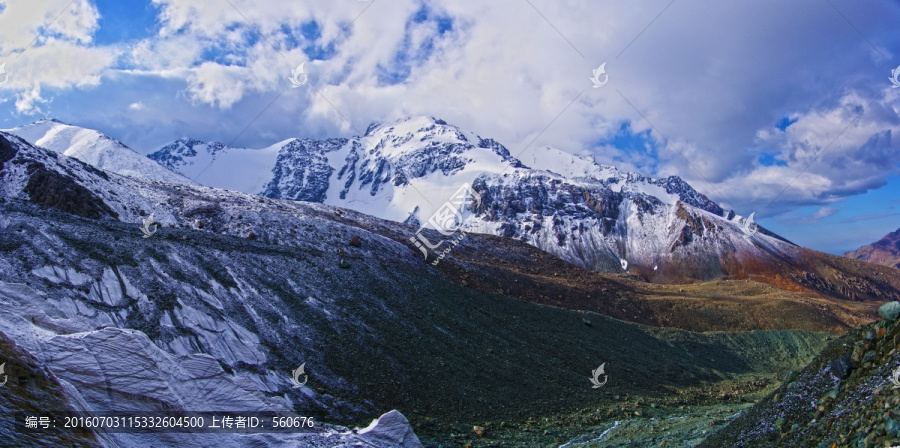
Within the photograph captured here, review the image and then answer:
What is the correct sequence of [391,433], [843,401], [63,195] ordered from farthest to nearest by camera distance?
[63,195]
[391,433]
[843,401]

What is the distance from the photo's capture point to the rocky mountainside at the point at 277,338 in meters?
14.9

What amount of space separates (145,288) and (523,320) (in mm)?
29557

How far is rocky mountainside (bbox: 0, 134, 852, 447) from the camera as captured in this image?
14.9 m

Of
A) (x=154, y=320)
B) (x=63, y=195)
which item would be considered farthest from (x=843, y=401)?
(x=63, y=195)

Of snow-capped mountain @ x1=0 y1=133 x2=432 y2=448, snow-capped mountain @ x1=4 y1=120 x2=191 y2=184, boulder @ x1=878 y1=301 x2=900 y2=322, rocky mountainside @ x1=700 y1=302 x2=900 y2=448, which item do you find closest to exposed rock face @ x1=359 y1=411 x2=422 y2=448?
snow-capped mountain @ x1=0 y1=133 x2=432 y2=448

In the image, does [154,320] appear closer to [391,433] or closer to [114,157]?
[391,433]

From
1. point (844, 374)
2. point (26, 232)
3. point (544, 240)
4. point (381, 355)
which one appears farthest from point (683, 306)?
point (544, 240)

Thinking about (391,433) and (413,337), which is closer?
(391,433)

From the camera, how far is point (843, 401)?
12883 millimetres

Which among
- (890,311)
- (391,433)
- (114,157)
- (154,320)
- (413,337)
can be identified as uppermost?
(114,157)

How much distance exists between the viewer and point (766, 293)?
3206 inches

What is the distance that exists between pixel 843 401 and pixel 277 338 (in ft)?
86.9

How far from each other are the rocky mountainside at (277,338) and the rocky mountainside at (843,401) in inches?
434

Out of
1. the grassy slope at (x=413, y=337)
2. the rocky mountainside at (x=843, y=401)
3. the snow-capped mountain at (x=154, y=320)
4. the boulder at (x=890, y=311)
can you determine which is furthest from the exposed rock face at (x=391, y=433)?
the boulder at (x=890, y=311)
